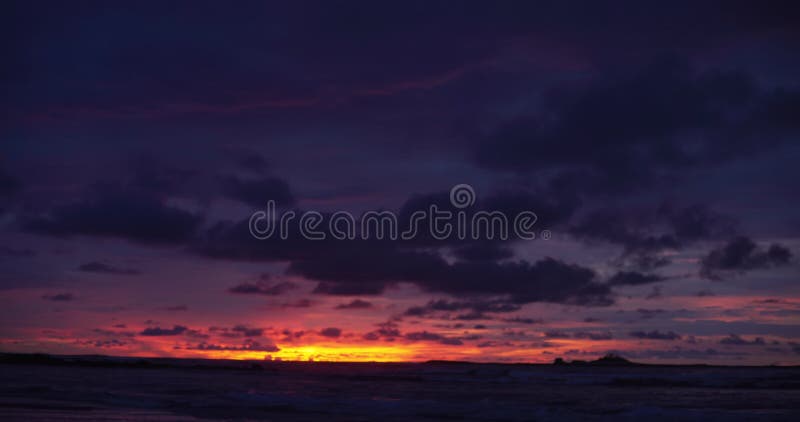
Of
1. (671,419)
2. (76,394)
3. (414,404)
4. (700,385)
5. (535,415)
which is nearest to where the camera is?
(671,419)

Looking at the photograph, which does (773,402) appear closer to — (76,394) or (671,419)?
(671,419)

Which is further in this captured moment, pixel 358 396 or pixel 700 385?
pixel 700 385

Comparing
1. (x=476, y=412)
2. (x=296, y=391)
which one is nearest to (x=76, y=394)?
(x=296, y=391)

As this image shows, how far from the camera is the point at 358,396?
4191 centimetres

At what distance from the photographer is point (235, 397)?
4044 cm

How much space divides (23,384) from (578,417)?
120 ft

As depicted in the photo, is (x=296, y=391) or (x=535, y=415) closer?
(x=535, y=415)

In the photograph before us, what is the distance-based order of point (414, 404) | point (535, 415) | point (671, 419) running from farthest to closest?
point (414, 404), point (535, 415), point (671, 419)

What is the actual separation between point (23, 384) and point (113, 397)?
13.4 metres

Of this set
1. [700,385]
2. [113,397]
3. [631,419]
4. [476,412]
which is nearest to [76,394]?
[113,397]

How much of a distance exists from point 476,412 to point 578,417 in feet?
16.0

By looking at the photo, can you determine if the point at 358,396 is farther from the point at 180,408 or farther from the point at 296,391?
the point at 180,408

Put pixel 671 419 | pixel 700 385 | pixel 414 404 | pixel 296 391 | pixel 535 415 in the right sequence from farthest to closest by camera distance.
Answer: pixel 700 385
pixel 296 391
pixel 414 404
pixel 535 415
pixel 671 419

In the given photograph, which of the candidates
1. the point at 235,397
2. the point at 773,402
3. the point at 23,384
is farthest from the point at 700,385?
the point at 23,384
